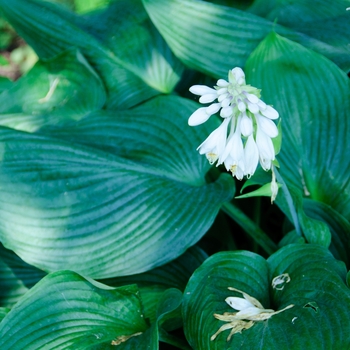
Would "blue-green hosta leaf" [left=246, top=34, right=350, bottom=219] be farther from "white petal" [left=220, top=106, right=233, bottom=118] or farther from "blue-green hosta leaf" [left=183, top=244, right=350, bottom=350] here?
"white petal" [left=220, top=106, right=233, bottom=118]

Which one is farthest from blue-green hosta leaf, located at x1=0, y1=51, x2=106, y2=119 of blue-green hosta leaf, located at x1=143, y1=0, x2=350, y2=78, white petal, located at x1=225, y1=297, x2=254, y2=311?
white petal, located at x1=225, y1=297, x2=254, y2=311

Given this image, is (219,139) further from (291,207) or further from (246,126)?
(291,207)

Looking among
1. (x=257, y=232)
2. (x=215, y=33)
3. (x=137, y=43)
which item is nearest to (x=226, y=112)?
(x=257, y=232)

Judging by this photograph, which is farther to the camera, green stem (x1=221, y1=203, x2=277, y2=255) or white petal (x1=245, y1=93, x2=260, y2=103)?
green stem (x1=221, y1=203, x2=277, y2=255)

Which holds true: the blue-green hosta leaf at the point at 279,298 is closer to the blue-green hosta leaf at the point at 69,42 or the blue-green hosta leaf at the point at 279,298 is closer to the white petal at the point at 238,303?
the white petal at the point at 238,303

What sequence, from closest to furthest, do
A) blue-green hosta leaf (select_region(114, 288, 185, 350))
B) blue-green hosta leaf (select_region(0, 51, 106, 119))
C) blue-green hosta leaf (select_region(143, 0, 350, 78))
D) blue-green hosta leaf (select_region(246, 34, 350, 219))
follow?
blue-green hosta leaf (select_region(114, 288, 185, 350))
blue-green hosta leaf (select_region(246, 34, 350, 219))
blue-green hosta leaf (select_region(143, 0, 350, 78))
blue-green hosta leaf (select_region(0, 51, 106, 119))

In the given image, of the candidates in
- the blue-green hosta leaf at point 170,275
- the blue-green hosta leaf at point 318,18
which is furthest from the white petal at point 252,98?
the blue-green hosta leaf at point 318,18

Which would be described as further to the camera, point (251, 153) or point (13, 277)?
point (13, 277)

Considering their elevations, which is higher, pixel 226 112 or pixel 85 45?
pixel 226 112
